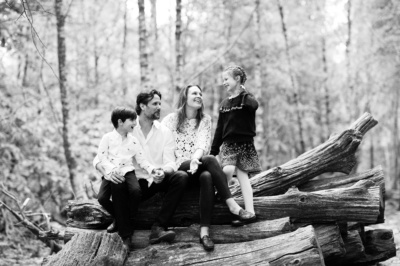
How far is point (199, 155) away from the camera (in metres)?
5.00

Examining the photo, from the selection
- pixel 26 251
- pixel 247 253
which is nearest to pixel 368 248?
pixel 247 253

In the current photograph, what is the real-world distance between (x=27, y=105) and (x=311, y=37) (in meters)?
12.2

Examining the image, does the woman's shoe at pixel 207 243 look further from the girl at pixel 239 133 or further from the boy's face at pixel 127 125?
the boy's face at pixel 127 125

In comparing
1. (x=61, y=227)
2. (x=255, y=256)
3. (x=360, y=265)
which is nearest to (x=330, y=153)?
(x=360, y=265)

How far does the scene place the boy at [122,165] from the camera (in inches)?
185

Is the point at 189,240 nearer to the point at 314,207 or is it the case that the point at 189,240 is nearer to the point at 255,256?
the point at 255,256

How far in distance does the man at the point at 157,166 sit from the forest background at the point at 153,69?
1.33m

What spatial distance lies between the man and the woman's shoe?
36 cm

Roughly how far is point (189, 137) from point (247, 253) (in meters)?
1.67

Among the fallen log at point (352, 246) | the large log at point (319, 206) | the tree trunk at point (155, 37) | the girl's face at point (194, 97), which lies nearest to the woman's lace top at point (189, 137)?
the girl's face at point (194, 97)

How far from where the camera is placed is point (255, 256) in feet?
14.2

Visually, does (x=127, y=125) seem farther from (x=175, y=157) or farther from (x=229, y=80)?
(x=229, y=80)

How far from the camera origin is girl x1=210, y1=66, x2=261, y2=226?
498cm

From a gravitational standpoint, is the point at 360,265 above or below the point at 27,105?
below
